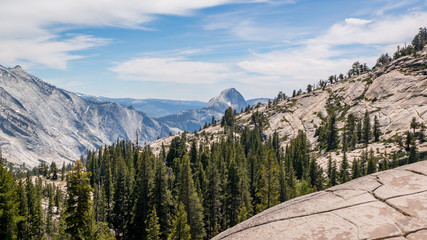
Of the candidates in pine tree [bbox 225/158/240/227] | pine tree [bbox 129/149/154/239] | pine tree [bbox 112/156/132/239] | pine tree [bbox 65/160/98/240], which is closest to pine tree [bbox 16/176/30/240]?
pine tree [bbox 112/156/132/239]

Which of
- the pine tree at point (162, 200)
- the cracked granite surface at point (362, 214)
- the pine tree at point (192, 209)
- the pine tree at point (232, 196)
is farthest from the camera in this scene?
the pine tree at point (232, 196)

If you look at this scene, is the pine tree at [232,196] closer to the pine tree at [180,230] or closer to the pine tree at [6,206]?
the pine tree at [180,230]

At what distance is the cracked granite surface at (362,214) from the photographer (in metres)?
7.91

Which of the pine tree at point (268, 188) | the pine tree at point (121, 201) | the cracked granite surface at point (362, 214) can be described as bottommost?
the pine tree at point (121, 201)

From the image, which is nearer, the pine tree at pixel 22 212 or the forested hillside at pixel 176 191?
the forested hillside at pixel 176 191

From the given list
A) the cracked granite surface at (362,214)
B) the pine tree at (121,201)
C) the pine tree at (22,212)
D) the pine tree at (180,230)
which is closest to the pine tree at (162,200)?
the pine tree at (180,230)

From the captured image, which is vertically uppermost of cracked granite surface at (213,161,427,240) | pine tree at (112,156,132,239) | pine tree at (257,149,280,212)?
cracked granite surface at (213,161,427,240)

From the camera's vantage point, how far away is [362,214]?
8883mm

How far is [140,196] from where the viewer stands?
174 ft

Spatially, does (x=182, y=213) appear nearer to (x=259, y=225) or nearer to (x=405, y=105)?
(x=259, y=225)

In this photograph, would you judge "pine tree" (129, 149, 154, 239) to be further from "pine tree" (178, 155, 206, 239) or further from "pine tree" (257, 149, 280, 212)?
"pine tree" (257, 149, 280, 212)

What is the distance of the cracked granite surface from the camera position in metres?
7.91

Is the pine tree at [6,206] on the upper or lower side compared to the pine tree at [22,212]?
upper

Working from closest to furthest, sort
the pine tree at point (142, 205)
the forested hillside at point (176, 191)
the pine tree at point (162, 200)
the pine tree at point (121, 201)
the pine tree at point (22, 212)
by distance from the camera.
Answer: the forested hillside at point (176, 191) < the pine tree at point (162, 200) < the pine tree at point (22, 212) < the pine tree at point (142, 205) < the pine tree at point (121, 201)
